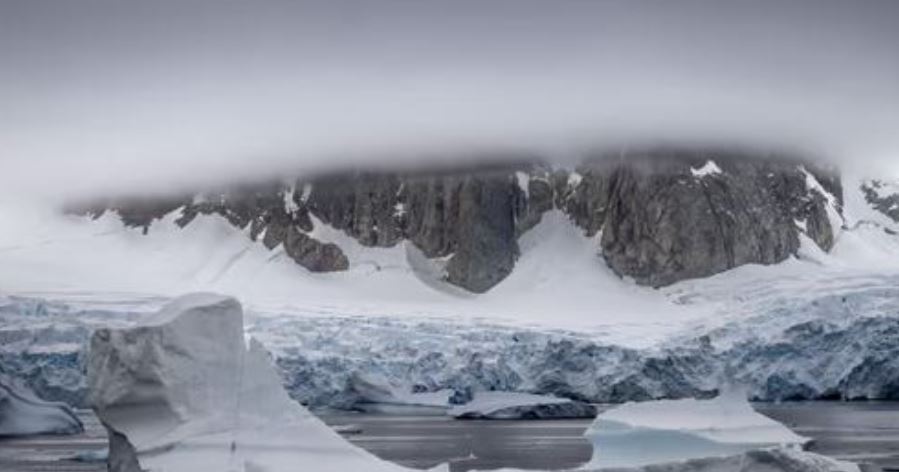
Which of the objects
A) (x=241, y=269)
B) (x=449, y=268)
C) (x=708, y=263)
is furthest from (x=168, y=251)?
(x=708, y=263)

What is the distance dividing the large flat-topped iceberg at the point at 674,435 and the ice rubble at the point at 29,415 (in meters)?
16.3

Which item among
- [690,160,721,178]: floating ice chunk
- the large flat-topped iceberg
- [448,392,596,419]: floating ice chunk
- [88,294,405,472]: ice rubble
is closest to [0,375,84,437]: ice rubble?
[448,392,596,419]: floating ice chunk

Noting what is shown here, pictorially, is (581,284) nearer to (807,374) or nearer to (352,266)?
(352,266)

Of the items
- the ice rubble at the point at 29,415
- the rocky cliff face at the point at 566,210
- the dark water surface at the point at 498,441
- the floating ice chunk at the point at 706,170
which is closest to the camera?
the dark water surface at the point at 498,441

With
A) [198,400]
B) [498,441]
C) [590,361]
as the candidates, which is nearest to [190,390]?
[198,400]

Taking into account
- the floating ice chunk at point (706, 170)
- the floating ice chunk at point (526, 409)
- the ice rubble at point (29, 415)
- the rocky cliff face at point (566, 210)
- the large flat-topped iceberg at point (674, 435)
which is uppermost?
the floating ice chunk at point (706, 170)

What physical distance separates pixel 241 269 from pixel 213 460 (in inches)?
3690

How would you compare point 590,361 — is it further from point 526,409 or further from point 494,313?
point 494,313

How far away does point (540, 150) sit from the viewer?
119000 mm

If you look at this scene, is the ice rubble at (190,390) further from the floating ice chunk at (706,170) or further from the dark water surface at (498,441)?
the floating ice chunk at (706,170)

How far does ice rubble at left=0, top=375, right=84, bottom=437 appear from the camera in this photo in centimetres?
3272

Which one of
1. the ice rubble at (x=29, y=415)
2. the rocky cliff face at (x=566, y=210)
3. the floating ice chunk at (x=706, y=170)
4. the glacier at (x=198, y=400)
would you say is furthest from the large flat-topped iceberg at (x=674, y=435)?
the floating ice chunk at (x=706, y=170)

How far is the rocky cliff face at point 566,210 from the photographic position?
10525 centimetres

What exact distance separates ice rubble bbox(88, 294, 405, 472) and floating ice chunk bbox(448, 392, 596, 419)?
2427cm
